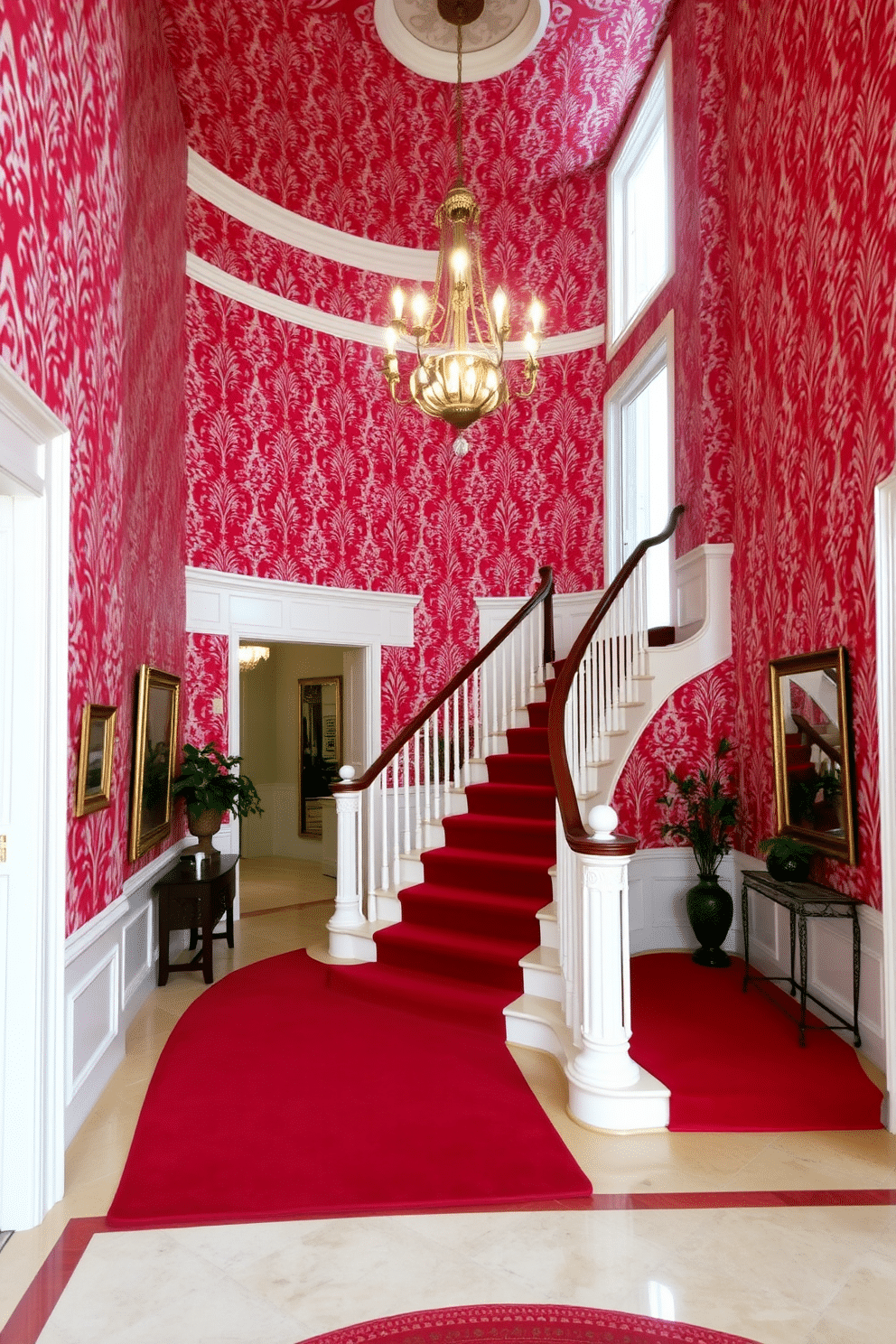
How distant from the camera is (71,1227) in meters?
2.51

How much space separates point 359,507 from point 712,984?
15.6 ft

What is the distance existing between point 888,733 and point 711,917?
208 cm

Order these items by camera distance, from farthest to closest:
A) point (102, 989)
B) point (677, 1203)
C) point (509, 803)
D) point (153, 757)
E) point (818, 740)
A: point (509, 803) → point (153, 757) → point (818, 740) → point (102, 989) → point (677, 1203)

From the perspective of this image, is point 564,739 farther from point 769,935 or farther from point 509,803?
point 769,935

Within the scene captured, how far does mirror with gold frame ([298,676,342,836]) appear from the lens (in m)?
8.73

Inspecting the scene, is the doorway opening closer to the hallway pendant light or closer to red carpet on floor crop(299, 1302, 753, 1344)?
the hallway pendant light

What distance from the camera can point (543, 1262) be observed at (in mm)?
2299

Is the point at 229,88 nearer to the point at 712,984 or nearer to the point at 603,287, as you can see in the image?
the point at 603,287

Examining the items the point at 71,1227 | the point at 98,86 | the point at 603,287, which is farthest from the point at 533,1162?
the point at 603,287

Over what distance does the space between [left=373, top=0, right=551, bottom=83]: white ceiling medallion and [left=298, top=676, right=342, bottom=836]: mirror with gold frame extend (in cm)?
529

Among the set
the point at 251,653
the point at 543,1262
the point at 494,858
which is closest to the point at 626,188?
the point at 251,653

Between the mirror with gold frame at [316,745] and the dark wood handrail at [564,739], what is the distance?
4.15 metres

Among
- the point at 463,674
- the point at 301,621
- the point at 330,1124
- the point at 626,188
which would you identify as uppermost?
the point at 626,188

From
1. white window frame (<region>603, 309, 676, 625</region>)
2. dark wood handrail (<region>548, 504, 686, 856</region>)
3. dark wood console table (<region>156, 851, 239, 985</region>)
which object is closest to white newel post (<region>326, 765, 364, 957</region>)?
dark wood console table (<region>156, 851, 239, 985</region>)
